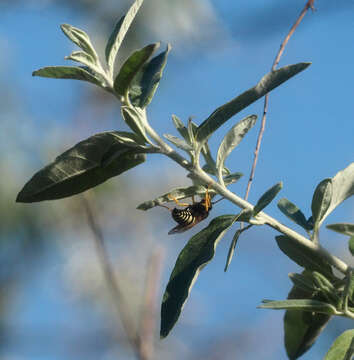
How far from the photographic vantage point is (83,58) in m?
1.30

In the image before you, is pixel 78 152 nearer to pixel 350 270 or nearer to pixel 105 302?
pixel 350 270

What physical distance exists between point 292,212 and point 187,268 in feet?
0.84

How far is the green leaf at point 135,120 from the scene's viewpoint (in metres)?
1.20

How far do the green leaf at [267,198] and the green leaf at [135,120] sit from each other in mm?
255

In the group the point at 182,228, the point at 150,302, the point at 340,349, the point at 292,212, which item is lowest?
the point at 150,302

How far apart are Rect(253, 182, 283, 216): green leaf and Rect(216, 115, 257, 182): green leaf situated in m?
0.13

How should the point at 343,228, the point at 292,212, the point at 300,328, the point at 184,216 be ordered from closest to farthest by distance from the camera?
the point at 343,228 → the point at 292,212 → the point at 300,328 → the point at 184,216

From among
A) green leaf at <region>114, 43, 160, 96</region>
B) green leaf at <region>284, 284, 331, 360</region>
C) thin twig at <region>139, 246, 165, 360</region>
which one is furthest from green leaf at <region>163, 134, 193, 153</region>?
thin twig at <region>139, 246, 165, 360</region>

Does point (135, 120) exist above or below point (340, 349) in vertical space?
above

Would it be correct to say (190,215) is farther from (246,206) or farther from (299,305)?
(299,305)

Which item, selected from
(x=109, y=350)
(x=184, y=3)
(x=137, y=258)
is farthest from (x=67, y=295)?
(x=184, y=3)

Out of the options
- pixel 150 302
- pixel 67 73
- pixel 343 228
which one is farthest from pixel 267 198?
pixel 150 302

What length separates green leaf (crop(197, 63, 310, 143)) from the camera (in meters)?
1.12

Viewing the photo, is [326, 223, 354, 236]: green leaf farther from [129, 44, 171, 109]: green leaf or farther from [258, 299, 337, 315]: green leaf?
[129, 44, 171, 109]: green leaf
